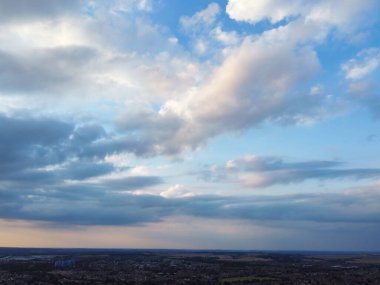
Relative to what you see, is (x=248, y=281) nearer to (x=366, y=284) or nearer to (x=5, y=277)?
(x=366, y=284)

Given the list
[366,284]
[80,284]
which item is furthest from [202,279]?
[366,284]

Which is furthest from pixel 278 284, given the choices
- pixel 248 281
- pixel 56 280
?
pixel 56 280

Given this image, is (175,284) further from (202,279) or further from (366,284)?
(366,284)

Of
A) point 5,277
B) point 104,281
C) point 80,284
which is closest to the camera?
point 80,284

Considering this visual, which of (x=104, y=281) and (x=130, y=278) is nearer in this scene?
(x=104, y=281)

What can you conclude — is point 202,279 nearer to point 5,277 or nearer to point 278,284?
point 278,284

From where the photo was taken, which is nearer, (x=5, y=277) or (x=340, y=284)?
(x=340, y=284)

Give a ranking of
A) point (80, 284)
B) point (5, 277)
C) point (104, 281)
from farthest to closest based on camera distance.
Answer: point (5, 277), point (104, 281), point (80, 284)
